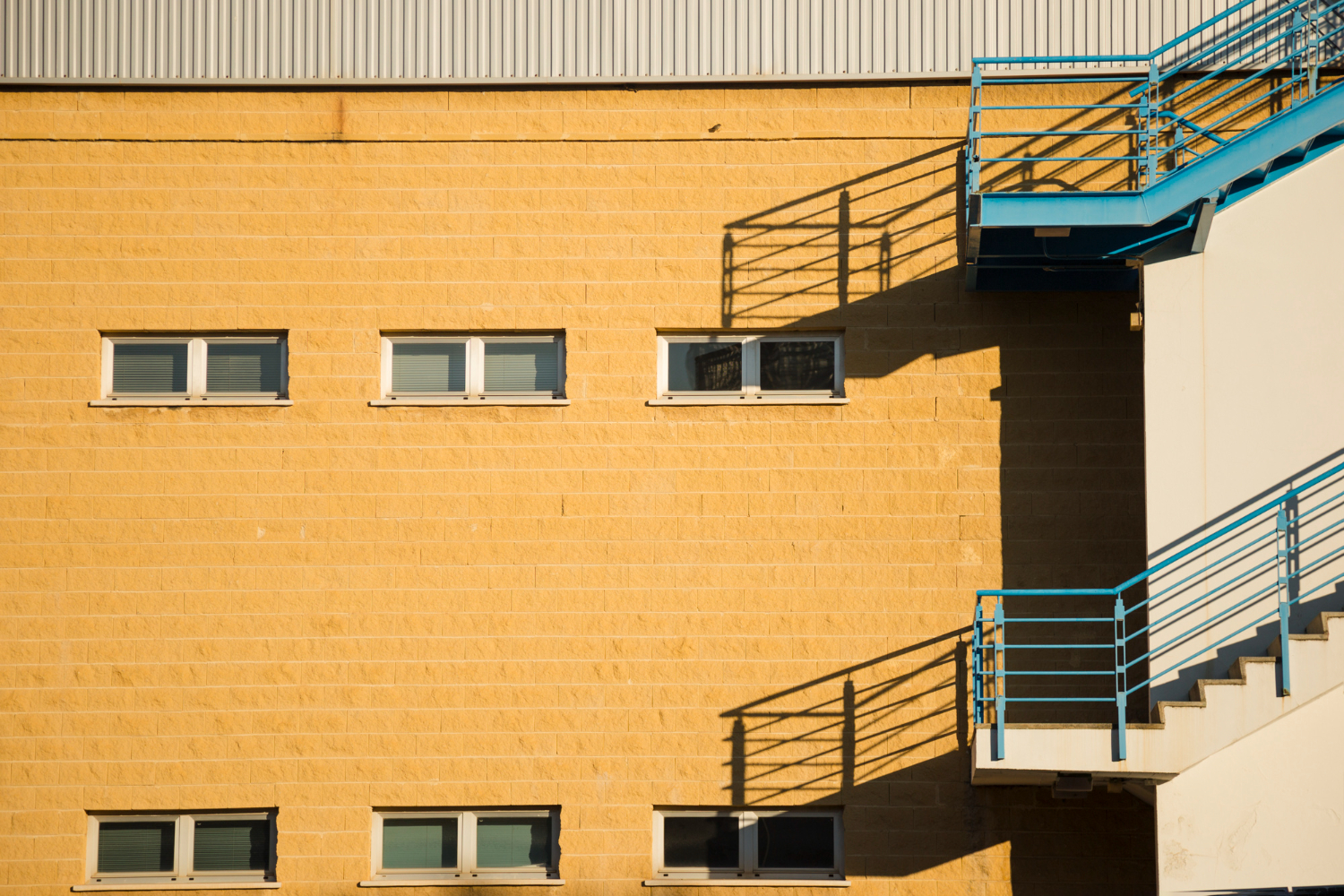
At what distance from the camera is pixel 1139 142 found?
33.6 feet

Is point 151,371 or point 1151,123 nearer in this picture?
point 1151,123

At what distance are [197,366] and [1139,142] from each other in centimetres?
883

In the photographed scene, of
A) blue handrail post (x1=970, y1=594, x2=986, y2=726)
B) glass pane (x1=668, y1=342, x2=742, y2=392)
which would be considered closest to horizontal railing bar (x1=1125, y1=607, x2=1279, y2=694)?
blue handrail post (x1=970, y1=594, x2=986, y2=726)

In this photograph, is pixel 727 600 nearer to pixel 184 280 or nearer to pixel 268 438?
pixel 268 438

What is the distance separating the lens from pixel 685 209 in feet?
35.0

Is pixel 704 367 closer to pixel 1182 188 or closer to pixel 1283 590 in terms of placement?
pixel 1182 188

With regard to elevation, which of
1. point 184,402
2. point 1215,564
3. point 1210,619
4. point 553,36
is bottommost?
point 1210,619

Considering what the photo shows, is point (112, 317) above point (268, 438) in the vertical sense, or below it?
above

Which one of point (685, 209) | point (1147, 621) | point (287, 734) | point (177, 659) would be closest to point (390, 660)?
point (287, 734)

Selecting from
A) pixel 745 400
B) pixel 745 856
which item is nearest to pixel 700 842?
pixel 745 856

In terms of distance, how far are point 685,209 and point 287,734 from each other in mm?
5948

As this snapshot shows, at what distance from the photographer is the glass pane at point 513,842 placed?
1028cm

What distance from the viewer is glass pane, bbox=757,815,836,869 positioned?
1019cm

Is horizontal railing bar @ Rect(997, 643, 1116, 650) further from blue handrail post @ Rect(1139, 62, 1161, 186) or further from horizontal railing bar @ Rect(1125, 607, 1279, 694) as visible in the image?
blue handrail post @ Rect(1139, 62, 1161, 186)
